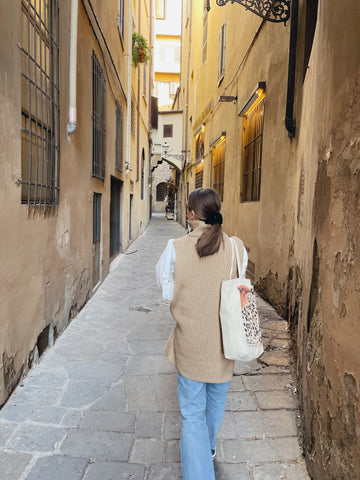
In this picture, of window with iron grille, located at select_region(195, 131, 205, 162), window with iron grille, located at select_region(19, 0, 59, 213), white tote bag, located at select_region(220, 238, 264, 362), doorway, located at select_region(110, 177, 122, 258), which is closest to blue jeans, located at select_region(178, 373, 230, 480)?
white tote bag, located at select_region(220, 238, 264, 362)

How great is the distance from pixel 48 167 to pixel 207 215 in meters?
2.42

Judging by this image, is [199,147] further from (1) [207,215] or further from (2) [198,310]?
(2) [198,310]

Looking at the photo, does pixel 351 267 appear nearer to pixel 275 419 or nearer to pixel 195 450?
pixel 195 450

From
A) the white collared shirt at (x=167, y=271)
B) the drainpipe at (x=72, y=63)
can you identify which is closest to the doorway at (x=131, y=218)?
the drainpipe at (x=72, y=63)

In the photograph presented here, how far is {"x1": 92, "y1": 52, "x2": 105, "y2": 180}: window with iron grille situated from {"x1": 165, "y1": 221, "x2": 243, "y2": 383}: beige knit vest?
14.4 feet

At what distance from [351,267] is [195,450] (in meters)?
1.23

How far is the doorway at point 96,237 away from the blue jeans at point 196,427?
468 cm

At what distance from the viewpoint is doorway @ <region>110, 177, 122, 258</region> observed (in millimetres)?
9117

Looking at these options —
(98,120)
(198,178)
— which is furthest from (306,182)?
(198,178)

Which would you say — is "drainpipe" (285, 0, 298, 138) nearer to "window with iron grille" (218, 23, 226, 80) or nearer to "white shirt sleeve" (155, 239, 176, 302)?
"white shirt sleeve" (155, 239, 176, 302)

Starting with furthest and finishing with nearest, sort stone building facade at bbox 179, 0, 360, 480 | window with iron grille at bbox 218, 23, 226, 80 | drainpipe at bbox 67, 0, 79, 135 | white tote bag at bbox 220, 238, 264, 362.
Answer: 1. window with iron grille at bbox 218, 23, 226, 80
2. drainpipe at bbox 67, 0, 79, 135
3. white tote bag at bbox 220, 238, 264, 362
4. stone building facade at bbox 179, 0, 360, 480

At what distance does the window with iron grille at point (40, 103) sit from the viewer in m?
3.10

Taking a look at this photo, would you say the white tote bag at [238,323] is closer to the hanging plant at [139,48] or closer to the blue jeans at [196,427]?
→ the blue jeans at [196,427]

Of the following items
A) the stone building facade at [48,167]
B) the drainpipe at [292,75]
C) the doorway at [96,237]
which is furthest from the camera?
the doorway at [96,237]
